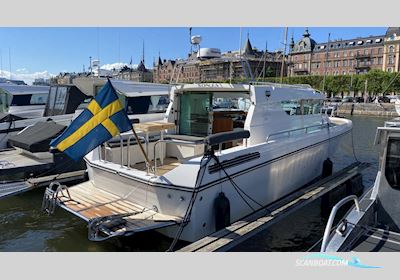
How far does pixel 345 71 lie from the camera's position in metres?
108

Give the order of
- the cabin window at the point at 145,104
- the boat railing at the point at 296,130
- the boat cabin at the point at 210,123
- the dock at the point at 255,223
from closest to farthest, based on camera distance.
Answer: the dock at the point at 255,223
the boat cabin at the point at 210,123
the boat railing at the point at 296,130
the cabin window at the point at 145,104

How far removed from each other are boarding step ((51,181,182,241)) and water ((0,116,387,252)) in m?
0.62

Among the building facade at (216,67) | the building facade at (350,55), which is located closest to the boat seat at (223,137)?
the building facade at (216,67)

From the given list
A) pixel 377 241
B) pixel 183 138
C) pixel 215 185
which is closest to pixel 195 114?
pixel 183 138

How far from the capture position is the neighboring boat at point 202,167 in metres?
6.41

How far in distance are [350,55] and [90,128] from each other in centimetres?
11356

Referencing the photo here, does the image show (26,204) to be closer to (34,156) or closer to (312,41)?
(34,156)

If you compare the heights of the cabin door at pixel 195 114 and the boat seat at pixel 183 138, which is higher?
the cabin door at pixel 195 114

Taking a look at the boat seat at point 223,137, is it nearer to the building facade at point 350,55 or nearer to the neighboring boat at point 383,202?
the neighboring boat at point 383,202

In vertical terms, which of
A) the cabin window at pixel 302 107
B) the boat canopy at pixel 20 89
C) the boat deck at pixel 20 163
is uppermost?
the boat canopy at pixel 20 89

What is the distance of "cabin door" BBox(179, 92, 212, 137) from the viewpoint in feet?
30.6

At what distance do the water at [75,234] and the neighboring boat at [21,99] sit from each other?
394 inches

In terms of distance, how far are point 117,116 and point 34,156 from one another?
6.64m

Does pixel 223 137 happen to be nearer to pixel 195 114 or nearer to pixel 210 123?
pixel 210 123
